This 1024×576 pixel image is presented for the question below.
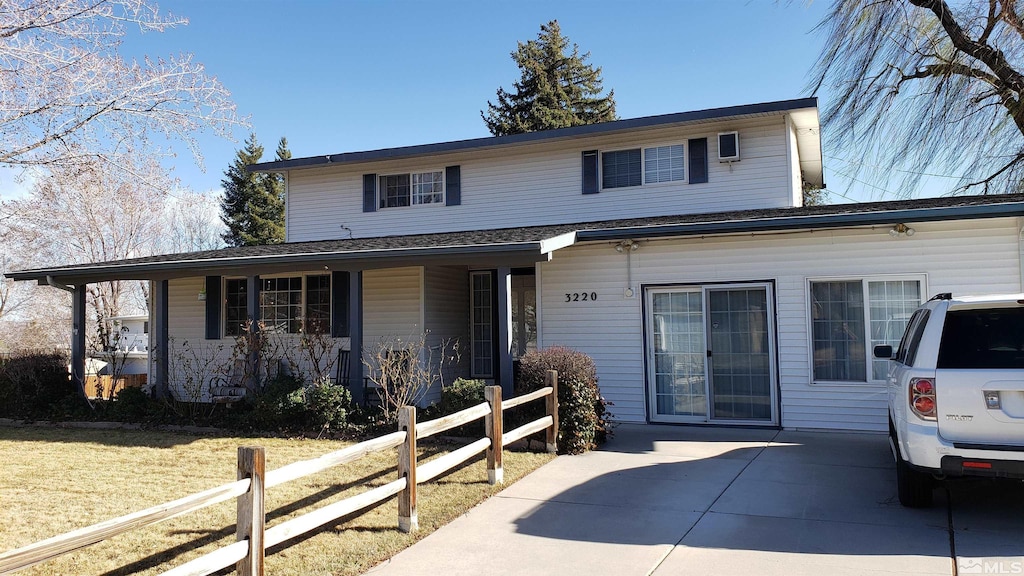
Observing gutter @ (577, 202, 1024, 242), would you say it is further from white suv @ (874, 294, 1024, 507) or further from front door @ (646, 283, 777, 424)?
white suv @ (874, 294, 1024, 507)

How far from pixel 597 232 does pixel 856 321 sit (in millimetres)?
A: 3932

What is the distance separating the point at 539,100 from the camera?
118 ft

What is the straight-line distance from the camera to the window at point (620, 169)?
42.8 ft

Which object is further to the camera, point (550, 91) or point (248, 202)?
point (248, 202)

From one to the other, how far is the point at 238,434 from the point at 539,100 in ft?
94.5

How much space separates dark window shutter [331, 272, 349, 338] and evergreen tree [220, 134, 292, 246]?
2829cm

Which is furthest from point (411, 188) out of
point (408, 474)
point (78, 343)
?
point (408, 474)

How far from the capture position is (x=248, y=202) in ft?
132

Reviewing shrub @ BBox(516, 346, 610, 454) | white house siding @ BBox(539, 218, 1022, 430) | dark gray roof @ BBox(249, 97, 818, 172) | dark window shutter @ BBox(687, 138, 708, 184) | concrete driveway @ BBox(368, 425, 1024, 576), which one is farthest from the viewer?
dark window shutter @ BBox(687, 138, 708, 184)

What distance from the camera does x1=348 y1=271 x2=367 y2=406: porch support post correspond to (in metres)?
11.0

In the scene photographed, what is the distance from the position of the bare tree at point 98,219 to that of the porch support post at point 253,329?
222 cm

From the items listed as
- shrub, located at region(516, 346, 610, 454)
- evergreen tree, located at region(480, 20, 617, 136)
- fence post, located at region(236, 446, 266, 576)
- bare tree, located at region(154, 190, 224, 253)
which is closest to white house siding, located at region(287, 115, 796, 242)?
shrub, located at region(516, 346, 610, 454)

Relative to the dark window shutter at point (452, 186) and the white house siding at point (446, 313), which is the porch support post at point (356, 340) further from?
the dark window shutter at point (452, 186)

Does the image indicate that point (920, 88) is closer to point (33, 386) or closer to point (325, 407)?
point (325, 407)
